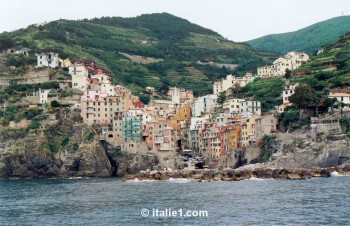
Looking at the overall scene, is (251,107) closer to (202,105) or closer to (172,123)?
(202,105)

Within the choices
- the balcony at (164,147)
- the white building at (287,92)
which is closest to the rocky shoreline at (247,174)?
the balcony at (164,147)

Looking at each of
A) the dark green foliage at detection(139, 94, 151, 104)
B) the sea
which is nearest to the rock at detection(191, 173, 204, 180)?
the sea

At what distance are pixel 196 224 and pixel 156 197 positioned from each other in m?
16.5

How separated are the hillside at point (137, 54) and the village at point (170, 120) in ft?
72.5

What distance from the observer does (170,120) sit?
344ft

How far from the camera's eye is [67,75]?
380ft

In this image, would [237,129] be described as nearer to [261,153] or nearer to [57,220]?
[261,153]

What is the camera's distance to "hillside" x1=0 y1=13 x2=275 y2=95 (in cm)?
14412

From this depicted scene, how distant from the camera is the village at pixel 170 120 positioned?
93250 mm

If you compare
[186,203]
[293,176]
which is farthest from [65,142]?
[186,203]

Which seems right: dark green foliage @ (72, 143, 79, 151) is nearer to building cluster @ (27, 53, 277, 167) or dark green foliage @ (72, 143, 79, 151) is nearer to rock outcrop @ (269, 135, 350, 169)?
building cluster @ (27, 53, 277, 167)

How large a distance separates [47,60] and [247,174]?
55865 mm

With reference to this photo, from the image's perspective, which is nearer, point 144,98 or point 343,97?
point 343,97

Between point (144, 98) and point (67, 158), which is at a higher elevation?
point (144, 98)
